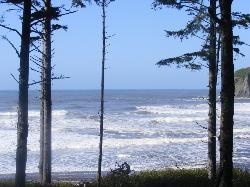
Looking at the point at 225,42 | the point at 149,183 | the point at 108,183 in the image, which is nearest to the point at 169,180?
the point at 149,183

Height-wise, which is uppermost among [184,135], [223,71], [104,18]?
[104,18]

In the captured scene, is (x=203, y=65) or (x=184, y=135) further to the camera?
(x=184, y=135)

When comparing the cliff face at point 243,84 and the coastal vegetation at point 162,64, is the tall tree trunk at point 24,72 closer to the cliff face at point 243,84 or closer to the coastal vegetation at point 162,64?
the coastal vegetation at point 162,64

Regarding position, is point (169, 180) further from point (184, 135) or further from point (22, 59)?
point (184, 135)

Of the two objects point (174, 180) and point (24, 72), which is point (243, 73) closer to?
point (174, 180)

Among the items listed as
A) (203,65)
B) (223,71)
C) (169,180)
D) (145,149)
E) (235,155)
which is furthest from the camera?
(145,149)

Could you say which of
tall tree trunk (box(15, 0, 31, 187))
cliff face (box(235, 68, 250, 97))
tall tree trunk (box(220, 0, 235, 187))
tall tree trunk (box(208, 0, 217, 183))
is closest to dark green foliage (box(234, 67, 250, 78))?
cliff face (box(235, 68, 250, 97))

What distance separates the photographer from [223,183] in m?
9.15

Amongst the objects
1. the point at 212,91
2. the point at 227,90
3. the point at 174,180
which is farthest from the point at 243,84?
the point at 227,90

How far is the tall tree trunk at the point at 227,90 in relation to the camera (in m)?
9.03

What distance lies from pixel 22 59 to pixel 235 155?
20314 mm

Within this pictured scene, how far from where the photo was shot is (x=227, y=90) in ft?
29.6

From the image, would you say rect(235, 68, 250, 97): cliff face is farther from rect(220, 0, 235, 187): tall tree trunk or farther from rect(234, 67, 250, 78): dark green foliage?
rect(220, 0, 235, 187): tall tree trunk

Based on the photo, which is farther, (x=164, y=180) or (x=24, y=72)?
(x=164, y=180)
